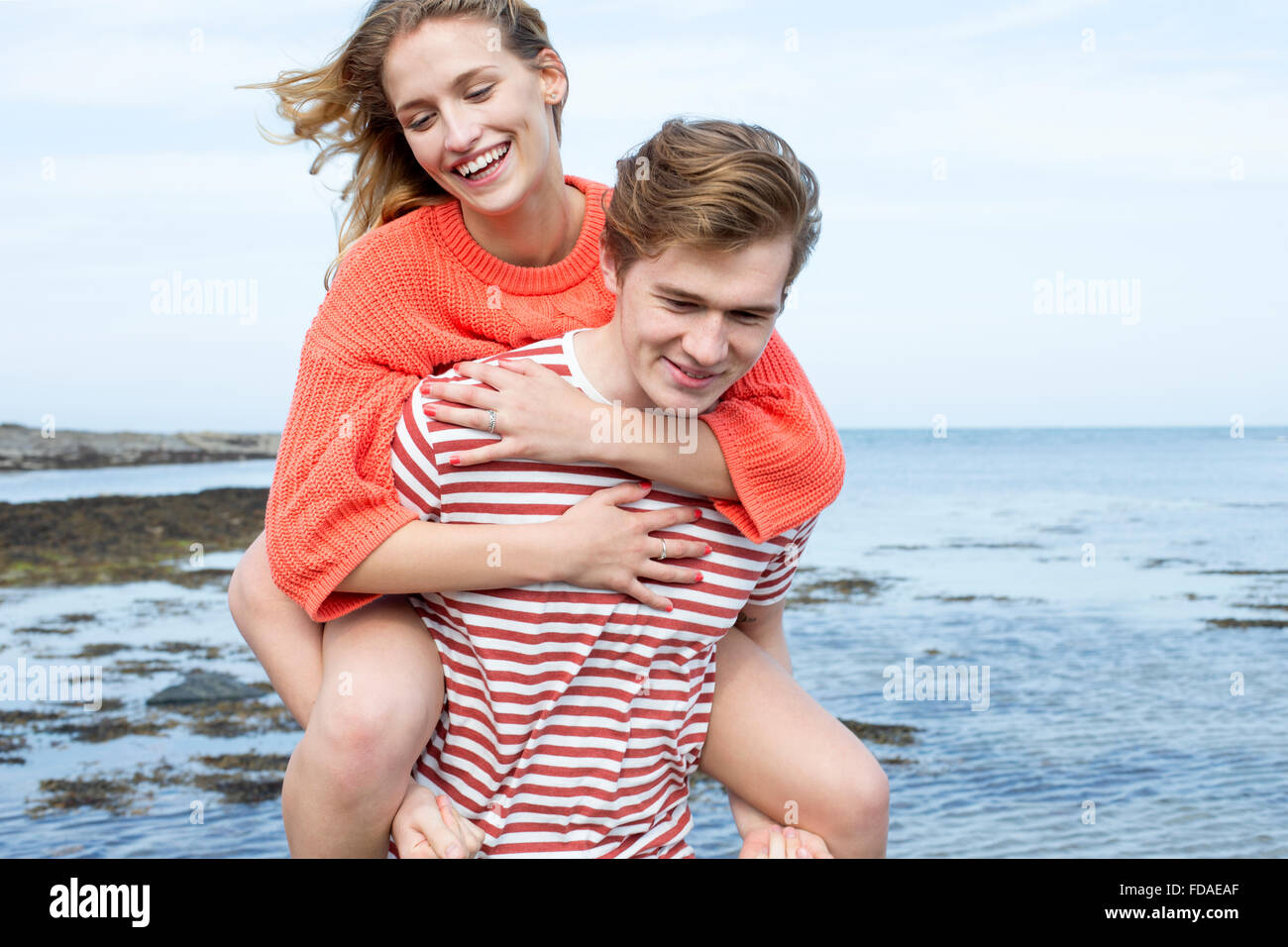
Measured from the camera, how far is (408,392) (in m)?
2.74

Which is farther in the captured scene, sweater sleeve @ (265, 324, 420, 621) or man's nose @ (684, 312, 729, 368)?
sweater sleeve @ (265, 324, 420, 621)

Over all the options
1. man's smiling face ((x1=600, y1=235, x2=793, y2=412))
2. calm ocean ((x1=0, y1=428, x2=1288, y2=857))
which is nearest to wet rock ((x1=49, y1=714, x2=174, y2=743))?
calm ocean ((x1=0, y1=428, x2=1288, y2=857))

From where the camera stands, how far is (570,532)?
264 cm

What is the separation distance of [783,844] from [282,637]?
4.05ft

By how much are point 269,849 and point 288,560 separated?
21.0 ft

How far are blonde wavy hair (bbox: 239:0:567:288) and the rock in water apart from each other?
371 inches

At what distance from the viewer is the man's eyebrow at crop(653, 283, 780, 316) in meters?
2.50

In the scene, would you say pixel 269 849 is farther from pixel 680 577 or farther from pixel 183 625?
pixel 183 625

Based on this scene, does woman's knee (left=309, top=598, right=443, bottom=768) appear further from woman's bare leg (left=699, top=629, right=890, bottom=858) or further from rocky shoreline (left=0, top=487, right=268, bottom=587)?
rocky shoreline (left=0, top=487, right=268, bottom=587)

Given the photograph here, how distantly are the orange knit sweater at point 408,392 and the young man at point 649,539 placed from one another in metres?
0.11
